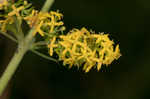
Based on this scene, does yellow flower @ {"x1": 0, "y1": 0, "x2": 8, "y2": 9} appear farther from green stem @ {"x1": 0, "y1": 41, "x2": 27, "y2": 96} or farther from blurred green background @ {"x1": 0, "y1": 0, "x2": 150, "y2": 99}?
blurred green background @ {"x1": 0, "y1": 0, "x2": 150, "y2": 99}

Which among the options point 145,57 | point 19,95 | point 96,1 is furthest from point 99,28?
point 19,95

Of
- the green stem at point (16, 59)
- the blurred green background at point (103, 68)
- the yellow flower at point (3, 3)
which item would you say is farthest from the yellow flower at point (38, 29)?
the blurred green background at point (103, 68)

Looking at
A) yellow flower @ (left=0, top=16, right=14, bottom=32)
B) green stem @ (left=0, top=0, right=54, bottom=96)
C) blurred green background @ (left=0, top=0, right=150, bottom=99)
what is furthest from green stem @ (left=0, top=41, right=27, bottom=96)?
blurred green background @ (left=0, top=0, right=150, bottom=99)

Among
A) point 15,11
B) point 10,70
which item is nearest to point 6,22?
point 15,11

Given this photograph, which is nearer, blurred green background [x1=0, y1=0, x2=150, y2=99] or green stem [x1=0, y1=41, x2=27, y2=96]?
green stem [x1=0, y1=41, x2=27, y2=96]

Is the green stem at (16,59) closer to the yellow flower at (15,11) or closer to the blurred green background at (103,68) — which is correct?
the yellow flower at (15,11)

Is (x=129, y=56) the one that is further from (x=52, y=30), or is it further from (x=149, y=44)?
(x=52, y=30)
